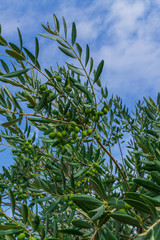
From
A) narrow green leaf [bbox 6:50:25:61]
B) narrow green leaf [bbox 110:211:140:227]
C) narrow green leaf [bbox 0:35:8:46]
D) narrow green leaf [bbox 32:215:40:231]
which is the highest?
narrow green leaf [bbox 0:35:8:46]

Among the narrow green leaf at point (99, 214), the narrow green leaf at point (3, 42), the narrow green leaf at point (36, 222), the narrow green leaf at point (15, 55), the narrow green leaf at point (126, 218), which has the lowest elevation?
the narrow green leaf at point (126, 218)

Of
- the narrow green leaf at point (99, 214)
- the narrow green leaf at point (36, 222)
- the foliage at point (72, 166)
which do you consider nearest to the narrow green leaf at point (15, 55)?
the foliage at point (72, 166)

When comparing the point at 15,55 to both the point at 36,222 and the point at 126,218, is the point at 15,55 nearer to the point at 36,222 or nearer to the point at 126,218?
the point at 36,222

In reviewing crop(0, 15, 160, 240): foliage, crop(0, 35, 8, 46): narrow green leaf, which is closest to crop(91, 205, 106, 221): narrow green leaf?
crop(0, 15, 160, 240): foliage

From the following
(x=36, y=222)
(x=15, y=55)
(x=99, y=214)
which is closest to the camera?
(x=99, y=214)

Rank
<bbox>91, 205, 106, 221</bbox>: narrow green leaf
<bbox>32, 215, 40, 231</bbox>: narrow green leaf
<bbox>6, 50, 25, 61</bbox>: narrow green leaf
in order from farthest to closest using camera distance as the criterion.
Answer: <bbox>6, 50, 25, 61</bbox>: narrow green leaf
<bbox>32, 215, 40, 231</bbox>: narrow green leaf
<bbox>91, 205, 106, 221</bbox>: narrow green leaf

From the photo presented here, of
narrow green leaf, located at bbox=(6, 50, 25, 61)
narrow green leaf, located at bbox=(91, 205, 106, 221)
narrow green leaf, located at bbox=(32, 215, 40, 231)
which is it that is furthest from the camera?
narrow green leaf, located at bbox=(6, 50, 25, 61)

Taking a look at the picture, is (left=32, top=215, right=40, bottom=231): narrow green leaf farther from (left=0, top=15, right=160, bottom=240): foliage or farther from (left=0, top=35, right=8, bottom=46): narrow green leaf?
(left=0, top=35, right=8, bottom=46): narrow green leaf

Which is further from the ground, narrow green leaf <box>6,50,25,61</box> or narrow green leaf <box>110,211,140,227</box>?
narrow green leaf <box>6,50,25,61</box>

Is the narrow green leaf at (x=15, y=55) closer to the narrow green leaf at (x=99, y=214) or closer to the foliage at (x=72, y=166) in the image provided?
the foliage at (x=72, y=166)

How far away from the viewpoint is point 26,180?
356cm

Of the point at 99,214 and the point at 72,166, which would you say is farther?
the point at 72,166

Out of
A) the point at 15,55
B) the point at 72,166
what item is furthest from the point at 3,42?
the point at 72,166

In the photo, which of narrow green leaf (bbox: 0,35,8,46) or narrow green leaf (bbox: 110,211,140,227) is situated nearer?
narrow green leaf (bbox: 110,211,140,227)
